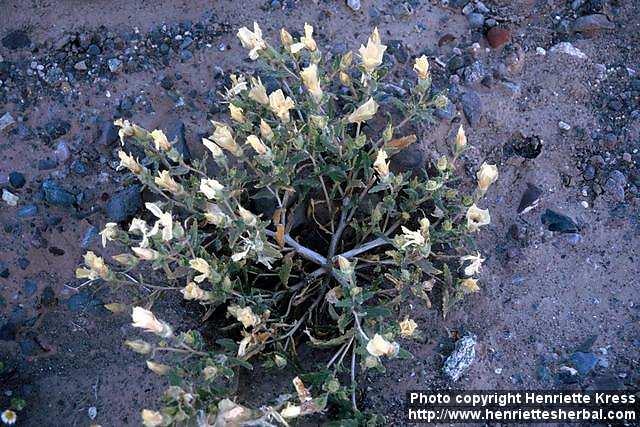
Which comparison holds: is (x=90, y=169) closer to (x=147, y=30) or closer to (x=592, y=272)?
(x=147, y=30)

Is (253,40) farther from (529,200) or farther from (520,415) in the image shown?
(520,415)

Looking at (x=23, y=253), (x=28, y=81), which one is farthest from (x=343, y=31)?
(x=23, y=253)

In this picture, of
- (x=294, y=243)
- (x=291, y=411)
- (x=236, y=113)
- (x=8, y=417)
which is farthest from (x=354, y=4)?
(x=8, y=417)

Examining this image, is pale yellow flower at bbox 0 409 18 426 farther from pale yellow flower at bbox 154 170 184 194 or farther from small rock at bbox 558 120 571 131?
small rock at bbox 558 120 571 131

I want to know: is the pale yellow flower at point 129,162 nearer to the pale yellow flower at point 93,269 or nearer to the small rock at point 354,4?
the pale yellow flower at point 93,269

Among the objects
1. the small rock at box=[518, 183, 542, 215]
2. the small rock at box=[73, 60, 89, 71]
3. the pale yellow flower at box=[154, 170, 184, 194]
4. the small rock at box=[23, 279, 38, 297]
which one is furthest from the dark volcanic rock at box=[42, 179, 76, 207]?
the small rock at box=[518, 183, 542, 215]

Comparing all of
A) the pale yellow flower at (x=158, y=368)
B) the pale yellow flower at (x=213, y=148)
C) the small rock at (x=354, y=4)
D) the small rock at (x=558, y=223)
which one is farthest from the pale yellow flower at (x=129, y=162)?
the small rock at (x=558, y=223)
